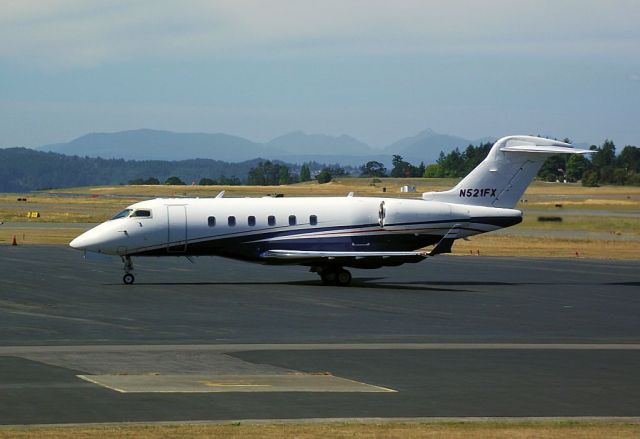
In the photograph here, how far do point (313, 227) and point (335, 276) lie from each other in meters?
1.97

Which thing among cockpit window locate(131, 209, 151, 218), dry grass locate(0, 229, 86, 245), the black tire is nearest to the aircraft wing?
the black tire

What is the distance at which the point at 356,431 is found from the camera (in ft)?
57.6

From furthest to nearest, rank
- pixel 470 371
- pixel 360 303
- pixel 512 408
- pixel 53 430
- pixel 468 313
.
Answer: pixel 360 303, pixel 468 313, pixel 470 371, pixel 512 408, pixel 53 430

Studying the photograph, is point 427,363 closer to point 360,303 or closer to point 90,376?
point 90,376

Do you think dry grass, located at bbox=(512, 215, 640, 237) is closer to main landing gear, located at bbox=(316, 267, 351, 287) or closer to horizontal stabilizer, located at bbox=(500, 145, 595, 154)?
horizontal stabilizer, located at bbox=(500, 145, 595, 154)

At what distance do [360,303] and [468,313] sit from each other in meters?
3.95

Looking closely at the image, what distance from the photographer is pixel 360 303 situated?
38188mm

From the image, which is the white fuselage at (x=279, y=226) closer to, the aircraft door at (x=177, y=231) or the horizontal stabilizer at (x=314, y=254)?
the aircraft door at (x=177, y=231)

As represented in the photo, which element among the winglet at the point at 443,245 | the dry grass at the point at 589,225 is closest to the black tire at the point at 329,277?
the winglet at the point at 443,245

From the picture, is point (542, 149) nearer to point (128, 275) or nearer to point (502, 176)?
point (502, 176)

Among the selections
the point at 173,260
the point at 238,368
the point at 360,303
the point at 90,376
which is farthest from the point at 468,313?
the point at 173,260

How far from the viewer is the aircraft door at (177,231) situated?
43031 millimetres

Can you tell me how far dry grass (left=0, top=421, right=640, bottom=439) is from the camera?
17078 mm

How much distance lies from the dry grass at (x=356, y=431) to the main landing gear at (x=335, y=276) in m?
25.8
